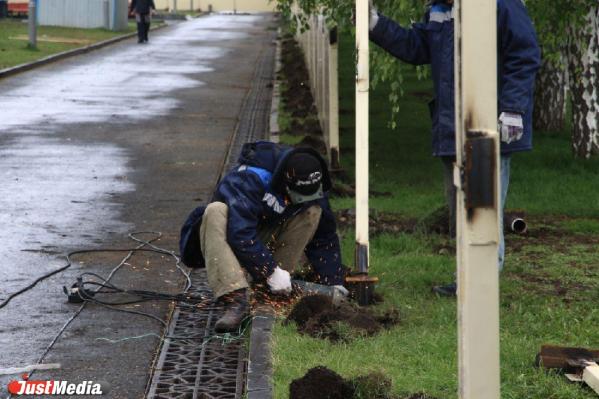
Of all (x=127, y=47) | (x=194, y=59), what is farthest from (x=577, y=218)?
(x=127, y=47)

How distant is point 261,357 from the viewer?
244 inches

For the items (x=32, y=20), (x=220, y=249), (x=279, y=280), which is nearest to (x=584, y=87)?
(x=279, y=280)

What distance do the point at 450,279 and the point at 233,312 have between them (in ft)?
5.45

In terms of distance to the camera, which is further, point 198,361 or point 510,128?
point 510,128

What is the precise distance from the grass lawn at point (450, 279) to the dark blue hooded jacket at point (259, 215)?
0.40m

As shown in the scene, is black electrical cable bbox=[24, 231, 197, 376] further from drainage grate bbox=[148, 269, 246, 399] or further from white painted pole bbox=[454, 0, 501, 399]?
white painted pole bbox=[454, 0, 501, 399]

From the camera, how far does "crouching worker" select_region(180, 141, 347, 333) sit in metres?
7.10

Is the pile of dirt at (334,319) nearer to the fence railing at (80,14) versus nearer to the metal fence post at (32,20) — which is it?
the metal fence post at (32,20)

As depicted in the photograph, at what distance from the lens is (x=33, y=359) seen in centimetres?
638

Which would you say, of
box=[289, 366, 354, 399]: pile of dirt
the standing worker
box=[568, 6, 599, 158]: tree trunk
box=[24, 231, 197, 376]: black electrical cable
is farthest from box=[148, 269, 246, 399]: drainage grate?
box=[568, 6, 599, 158]: tree trunk

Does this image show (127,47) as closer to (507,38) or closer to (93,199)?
(93,199)

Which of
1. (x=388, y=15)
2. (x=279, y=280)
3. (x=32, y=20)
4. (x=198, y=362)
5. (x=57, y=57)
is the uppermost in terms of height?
(x=32, y=20)

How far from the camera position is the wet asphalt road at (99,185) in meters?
6.77

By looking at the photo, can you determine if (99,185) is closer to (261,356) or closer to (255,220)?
(255,220)
